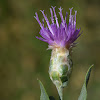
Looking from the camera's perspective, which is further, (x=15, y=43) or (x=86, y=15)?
(x=86, y=15)

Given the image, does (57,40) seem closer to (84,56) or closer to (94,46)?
(84,56)

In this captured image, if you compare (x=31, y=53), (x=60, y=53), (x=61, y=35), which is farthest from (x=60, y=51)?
(x=31, y=53)

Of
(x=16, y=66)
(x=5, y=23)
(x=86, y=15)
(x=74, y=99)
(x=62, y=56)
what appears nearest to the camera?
(x=62, y=56)

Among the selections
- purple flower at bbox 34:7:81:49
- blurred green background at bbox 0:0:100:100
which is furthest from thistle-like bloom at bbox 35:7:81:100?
blurred green background at bbox 0:0:100:100

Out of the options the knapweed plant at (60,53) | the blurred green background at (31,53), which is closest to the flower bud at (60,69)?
the knapweed plant at (60,53)

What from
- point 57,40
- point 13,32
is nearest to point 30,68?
point 13,32

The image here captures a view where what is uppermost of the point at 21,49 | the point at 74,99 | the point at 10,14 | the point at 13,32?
the point at 10,14

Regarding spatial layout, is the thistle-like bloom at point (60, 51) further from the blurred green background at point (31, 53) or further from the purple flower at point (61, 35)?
the blurred green background at point (31, 53)

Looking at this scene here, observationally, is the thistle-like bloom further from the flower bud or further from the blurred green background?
the blurred green background

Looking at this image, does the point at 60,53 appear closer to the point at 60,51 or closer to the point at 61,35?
the point at 60,51
